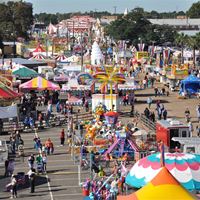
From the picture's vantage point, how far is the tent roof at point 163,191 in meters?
18.0

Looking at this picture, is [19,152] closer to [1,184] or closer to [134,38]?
[1,184]

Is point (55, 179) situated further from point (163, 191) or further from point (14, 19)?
point (14, 19)

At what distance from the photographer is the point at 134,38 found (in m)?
124

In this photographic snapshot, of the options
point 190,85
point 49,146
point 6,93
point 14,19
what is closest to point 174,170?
point 49,146

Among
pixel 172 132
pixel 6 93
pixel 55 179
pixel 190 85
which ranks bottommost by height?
pixel 55 179

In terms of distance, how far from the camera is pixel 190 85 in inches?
2169

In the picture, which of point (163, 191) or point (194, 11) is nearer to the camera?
point (163, 191)

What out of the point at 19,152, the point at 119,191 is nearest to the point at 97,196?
the point at 119,191

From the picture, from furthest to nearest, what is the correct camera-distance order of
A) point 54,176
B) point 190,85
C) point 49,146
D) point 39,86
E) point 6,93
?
point 190,85 → point 39,86 → point 6,93 → point 49,146 → point 54,176

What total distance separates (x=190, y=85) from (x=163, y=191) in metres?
37.3

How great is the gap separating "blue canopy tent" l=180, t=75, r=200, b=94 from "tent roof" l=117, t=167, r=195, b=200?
36.0 meters

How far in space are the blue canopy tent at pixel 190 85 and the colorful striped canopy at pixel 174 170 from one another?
2998cm

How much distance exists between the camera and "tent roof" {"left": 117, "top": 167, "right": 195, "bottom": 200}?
18000mm

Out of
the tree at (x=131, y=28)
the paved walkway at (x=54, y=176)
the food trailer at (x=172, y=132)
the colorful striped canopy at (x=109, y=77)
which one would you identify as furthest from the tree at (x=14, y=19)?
the food trailer at (x=172, y=132)
